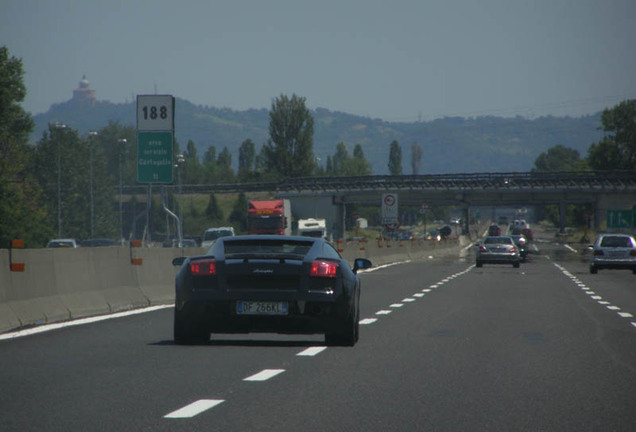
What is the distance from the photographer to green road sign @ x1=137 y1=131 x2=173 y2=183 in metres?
24.4

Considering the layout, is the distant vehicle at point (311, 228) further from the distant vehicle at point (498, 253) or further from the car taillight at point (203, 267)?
the car taillight at point (203, 267)

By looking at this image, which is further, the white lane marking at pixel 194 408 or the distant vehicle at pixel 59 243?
the distant vehicle at pixel 59 243

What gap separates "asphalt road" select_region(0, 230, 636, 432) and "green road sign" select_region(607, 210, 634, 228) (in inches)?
2188

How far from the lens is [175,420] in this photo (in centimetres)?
786

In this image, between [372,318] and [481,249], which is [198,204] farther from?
[372,318]

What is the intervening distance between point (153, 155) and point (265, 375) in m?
14.5

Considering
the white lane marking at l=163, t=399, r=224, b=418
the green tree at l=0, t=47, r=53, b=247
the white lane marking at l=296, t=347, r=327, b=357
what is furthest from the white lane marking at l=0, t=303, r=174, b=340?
the green tree at l=0, t=47, r=53, b=247

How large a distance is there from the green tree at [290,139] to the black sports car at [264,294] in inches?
5464

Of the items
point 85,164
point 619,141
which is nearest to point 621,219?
point 85,164

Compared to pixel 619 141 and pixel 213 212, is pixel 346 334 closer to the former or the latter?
pixel 213 212

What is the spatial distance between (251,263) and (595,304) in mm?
11518

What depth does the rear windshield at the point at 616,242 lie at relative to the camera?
43178 mm

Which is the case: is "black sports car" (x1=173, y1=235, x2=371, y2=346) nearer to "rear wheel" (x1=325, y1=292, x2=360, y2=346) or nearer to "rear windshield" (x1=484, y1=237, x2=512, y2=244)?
"rear wheel" (x1=325, y1=292, x2=360, y2=346)

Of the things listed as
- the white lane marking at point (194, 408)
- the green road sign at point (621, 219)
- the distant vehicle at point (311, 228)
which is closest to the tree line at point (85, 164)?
the distant vehicle at point (311, 228)
